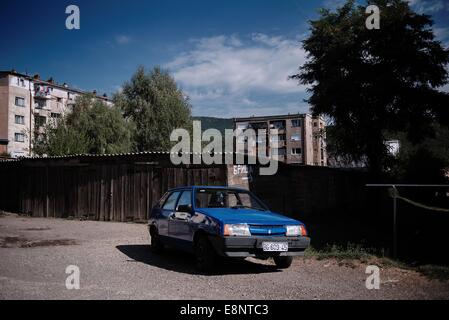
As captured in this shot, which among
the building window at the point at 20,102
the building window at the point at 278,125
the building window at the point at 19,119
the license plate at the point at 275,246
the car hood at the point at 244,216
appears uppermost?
the building window at the point at 20,102

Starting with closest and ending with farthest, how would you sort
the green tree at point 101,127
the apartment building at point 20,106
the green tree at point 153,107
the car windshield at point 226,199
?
1. the car windshield at point 226,199
2. the green tree at point 101,127
3. the green tree at point 153,107
4. the apartment building at point 20,106

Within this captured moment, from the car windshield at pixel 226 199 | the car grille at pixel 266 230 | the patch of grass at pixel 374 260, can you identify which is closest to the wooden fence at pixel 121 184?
the car windshield at pixel 226 199

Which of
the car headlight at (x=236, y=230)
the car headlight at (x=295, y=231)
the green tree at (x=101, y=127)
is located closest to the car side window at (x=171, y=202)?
the car headlight at (x=236, y=230)

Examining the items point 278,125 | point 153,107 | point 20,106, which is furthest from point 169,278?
point 278,125

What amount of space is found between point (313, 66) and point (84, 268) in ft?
70.1

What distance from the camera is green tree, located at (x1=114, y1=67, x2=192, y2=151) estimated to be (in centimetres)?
4025

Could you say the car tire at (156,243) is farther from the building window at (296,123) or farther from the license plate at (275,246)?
the building window at (296,123)

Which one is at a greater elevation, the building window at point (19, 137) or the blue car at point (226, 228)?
the building window at point (19, 137)

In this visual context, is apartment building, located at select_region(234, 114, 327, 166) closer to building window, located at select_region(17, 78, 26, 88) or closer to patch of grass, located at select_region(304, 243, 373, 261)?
building window, located at select_region(17, 78, 26, 88)

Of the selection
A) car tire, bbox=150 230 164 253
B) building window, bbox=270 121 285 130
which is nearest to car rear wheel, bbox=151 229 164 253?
car tire, bbox=150 230 164 253

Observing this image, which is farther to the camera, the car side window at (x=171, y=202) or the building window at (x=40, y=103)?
the building window at (x=40, y=103)

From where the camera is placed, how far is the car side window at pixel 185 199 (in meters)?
8.27

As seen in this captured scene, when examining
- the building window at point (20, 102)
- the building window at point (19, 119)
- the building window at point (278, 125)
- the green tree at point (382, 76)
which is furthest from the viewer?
the building window at point (278, 125)

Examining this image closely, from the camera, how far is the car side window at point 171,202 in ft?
29.5
